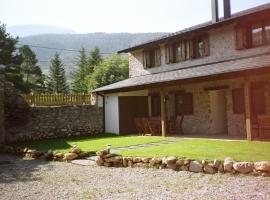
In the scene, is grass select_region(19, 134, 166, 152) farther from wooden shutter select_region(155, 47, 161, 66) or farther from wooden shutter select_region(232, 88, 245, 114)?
wooden shutter select_region(155, 47, 161, 66)

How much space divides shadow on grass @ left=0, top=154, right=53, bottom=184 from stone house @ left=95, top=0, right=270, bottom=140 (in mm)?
6666

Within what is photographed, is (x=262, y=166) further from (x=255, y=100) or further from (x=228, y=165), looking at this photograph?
(x=255, y=100)

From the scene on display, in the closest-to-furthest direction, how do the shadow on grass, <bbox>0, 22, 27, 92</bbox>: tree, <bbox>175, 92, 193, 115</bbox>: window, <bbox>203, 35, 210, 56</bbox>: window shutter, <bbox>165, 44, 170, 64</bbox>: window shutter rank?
the shadow on grass → <bbox>203, 35, 210, 56</bbox>: window shutter → <bbox>175, 92, 193, 115</bbox>: window → <bbox>165, 44, 170, 64</bbox>: window shutter → <bbox>0, 22, 27, 92</bbox>: tree

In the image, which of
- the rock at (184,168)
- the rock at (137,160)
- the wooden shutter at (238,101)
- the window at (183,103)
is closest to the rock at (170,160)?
the rock at (184,168)

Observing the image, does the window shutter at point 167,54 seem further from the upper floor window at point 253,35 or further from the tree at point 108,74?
the tree at point 108,74

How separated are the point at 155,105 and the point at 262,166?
12.3 m

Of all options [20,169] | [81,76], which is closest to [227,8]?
[20,169]

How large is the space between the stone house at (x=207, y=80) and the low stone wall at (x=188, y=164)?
14.1 ft

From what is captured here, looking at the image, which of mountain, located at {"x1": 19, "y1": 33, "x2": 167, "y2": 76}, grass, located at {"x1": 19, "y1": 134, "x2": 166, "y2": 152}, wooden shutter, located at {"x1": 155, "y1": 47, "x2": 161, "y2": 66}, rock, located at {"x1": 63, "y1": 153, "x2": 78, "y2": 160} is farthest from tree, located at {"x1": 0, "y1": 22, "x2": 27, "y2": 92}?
mountain, located at {"x1": 19, "y1": 33, "x2": 167, "y2": 76}

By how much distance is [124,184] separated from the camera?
25.1 ft

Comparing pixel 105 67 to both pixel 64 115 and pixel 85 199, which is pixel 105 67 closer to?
pixel 64 115

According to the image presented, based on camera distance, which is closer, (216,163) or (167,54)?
(216,163)

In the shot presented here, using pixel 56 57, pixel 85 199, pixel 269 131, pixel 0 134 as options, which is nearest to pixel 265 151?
pixel 269 131

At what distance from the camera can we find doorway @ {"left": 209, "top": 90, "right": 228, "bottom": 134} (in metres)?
16.4
